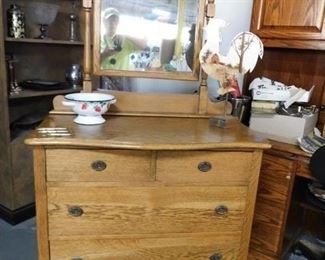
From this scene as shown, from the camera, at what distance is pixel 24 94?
2062mm

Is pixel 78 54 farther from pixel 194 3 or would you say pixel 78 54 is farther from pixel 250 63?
pixel 250 63

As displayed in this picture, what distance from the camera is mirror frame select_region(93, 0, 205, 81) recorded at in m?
1.40

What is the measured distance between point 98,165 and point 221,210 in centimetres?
50

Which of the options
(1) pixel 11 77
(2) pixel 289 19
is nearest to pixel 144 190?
(2) pixel 289 19

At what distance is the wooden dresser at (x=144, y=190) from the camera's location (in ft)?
3.73

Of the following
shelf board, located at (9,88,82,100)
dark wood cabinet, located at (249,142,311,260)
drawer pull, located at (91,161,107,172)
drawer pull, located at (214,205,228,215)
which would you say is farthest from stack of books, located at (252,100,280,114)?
shelf board, located at (9,88,82,100)

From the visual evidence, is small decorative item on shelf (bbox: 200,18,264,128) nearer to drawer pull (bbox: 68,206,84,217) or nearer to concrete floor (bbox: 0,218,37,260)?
drawer pull (bbox: 68,206,84,217)

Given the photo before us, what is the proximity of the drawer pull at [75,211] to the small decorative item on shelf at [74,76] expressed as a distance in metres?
1.41

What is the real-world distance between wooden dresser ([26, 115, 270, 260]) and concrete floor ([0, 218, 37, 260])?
75 cm

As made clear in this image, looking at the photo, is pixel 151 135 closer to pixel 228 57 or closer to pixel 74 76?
pixel 228 57

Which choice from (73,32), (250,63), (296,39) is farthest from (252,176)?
(73,32)

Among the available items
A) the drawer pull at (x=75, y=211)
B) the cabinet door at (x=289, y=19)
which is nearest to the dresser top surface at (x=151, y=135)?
the drawer pull at (x=75, y=211)

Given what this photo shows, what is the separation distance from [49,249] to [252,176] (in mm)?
796

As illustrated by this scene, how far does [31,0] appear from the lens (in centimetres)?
226
